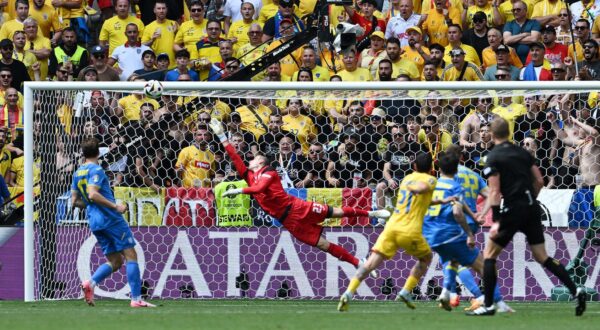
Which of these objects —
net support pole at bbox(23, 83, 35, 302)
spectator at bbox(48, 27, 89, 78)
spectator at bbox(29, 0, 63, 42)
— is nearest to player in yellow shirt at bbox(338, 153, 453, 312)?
net support pole at bbox(23, 83, 35, 302)

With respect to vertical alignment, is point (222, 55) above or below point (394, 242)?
above

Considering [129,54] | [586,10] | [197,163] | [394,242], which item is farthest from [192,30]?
[394,242]

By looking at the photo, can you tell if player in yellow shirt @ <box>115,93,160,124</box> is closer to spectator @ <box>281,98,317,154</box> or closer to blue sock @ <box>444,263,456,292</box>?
spectator @ <box>281,98,317,154</box>

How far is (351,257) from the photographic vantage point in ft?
51.1

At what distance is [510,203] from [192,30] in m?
10.6

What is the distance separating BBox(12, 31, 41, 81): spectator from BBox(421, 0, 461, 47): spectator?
632 centimetres

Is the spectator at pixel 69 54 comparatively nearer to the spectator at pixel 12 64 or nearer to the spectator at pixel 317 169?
the spectator at pixel 12 64

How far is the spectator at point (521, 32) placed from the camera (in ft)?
67.2

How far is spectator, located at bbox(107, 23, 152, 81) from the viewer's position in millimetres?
21531

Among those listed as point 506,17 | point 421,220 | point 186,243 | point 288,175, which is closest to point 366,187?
point 288,175

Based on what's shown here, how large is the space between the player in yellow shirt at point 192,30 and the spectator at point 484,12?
4.26 metres

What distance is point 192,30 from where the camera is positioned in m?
22.0

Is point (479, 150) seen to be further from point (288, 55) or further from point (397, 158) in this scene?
point (288, 55)

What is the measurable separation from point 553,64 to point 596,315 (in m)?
7.22
